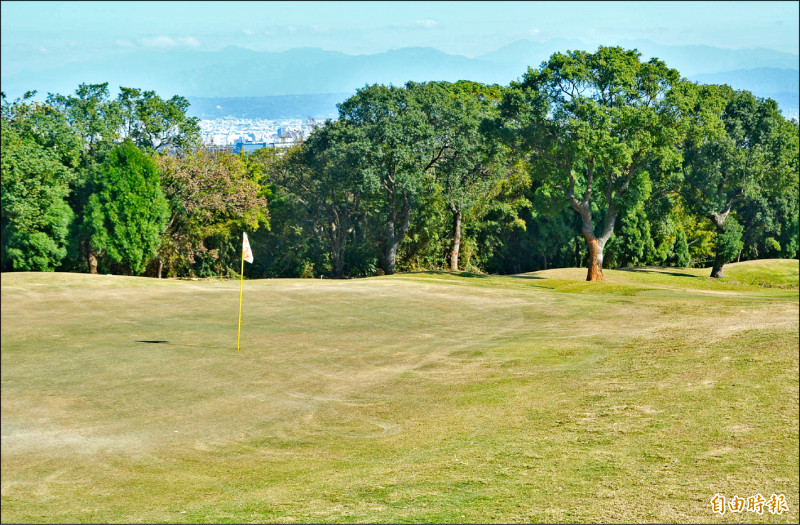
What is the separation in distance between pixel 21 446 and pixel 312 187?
56.3 metres

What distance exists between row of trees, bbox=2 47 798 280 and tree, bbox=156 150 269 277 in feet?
0.53

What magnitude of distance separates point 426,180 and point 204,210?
16705 mm

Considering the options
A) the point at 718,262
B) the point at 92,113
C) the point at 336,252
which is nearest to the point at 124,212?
the point at 92,113

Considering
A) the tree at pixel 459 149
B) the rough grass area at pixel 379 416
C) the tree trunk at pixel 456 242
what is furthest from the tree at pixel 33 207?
the tree trunk at pixel 456 242

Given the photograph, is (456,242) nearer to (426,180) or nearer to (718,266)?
(426,180)

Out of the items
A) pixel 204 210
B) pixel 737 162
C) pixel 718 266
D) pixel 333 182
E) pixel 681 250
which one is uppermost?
pixel 737 162

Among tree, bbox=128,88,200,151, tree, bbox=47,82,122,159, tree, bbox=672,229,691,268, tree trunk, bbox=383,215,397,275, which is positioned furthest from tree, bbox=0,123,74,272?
tree, bbox=672,229,691,268

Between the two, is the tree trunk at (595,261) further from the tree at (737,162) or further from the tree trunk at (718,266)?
the tree trunk at (718,266)

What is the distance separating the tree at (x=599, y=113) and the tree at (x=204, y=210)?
838 inches

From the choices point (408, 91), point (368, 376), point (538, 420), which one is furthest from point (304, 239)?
point (538, 420)

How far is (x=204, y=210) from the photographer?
5678 centimetres

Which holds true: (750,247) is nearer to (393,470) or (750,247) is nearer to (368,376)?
(368,376)

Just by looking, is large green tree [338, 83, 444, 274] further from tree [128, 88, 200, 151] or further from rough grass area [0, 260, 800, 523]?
rough grass area [0, 260, 800, 523]

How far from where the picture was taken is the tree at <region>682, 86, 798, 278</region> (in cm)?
5794
